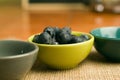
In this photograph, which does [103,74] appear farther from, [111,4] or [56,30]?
[111,4]

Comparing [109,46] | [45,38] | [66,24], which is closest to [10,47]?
[45,38]

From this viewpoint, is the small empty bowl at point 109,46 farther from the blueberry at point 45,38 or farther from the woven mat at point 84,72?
the blueberry at point 45,38

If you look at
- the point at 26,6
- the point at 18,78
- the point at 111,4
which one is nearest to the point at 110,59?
the point at 18,78

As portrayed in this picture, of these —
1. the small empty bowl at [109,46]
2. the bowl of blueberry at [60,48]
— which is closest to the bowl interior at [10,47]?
the bowl of blueberry at [60,48]

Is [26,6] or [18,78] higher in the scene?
[18,78]

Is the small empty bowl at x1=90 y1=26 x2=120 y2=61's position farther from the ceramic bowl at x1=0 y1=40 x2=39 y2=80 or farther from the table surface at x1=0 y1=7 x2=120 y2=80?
the ceramic bowl at x1=0 y1=40 x2=39 y2=80

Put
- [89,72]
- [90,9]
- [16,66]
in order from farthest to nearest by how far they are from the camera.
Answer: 1. [90,9]
2. [89,72]
3. [16,66]

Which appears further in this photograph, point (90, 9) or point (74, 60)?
point (90, 9)
